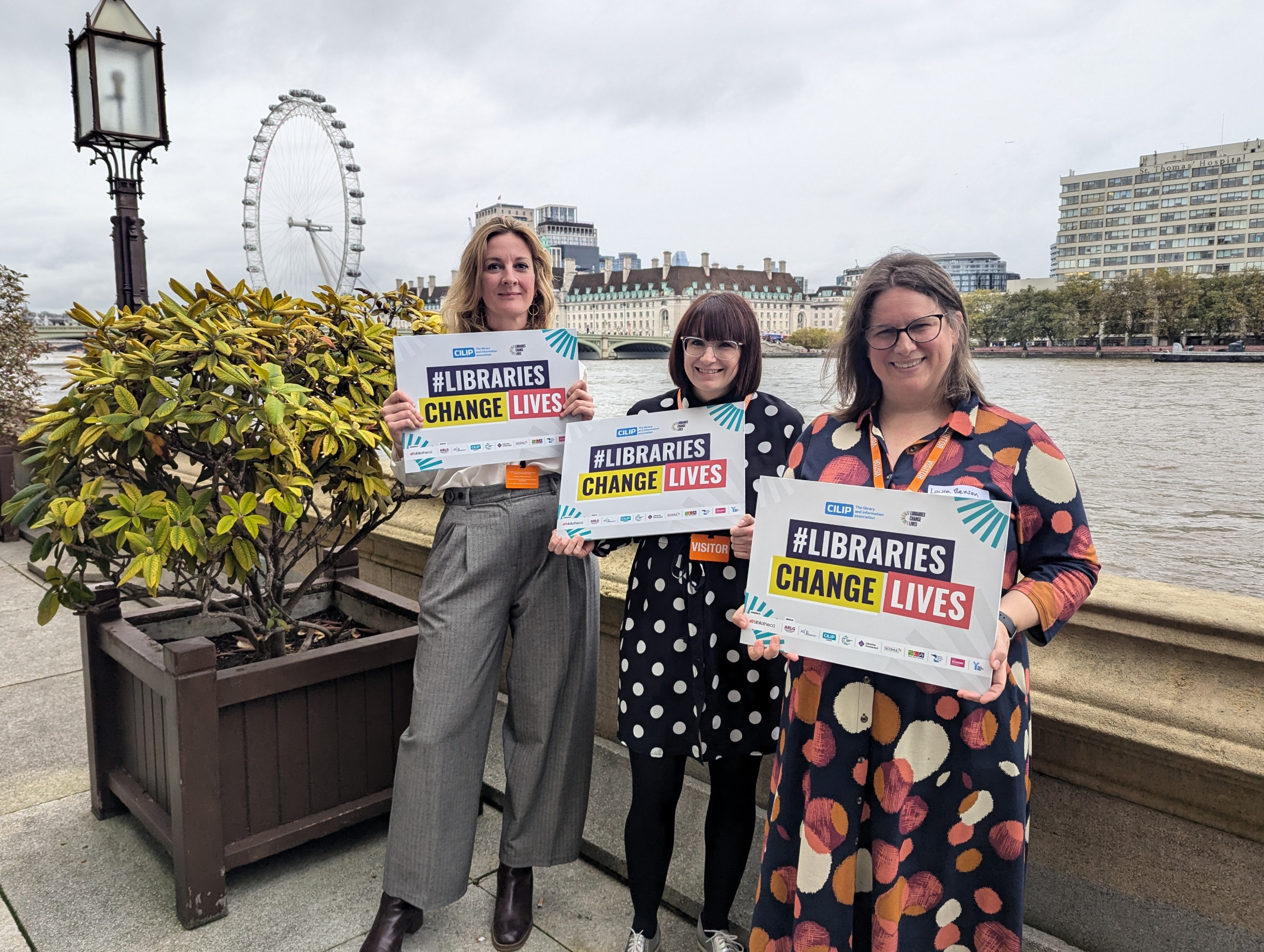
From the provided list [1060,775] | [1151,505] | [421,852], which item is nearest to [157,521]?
[421,852]

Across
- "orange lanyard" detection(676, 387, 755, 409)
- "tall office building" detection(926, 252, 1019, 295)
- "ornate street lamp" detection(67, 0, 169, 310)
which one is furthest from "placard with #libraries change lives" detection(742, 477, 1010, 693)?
"tall office building" detection(926, 252, 1019, 295)

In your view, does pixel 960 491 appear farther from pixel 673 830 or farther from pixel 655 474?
pixel 673 830

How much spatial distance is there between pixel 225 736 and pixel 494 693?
A: 83cm

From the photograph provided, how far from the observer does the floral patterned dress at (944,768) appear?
155cm

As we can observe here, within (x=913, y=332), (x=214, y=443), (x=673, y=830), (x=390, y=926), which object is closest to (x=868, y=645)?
(x=913, y=332)

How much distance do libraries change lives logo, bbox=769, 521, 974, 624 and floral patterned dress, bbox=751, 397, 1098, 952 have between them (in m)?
0.14

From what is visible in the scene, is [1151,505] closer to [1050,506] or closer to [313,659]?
[1050,506]

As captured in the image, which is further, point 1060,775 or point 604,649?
point 604,649

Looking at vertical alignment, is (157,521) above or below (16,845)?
above

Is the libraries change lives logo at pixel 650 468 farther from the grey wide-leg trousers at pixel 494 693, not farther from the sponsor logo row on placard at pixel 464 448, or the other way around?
the grey wide-leg trousers at pixel 494 693

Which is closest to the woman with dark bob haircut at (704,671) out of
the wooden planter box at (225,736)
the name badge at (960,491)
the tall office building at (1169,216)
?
the name badge at (960,491)

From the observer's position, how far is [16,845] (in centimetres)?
288

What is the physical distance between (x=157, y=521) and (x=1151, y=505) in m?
5.96

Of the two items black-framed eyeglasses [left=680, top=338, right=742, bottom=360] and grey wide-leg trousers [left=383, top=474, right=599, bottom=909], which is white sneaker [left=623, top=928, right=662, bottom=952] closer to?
grey wide-leg trousers [left=383, top=474, right=599, bottom=909]
